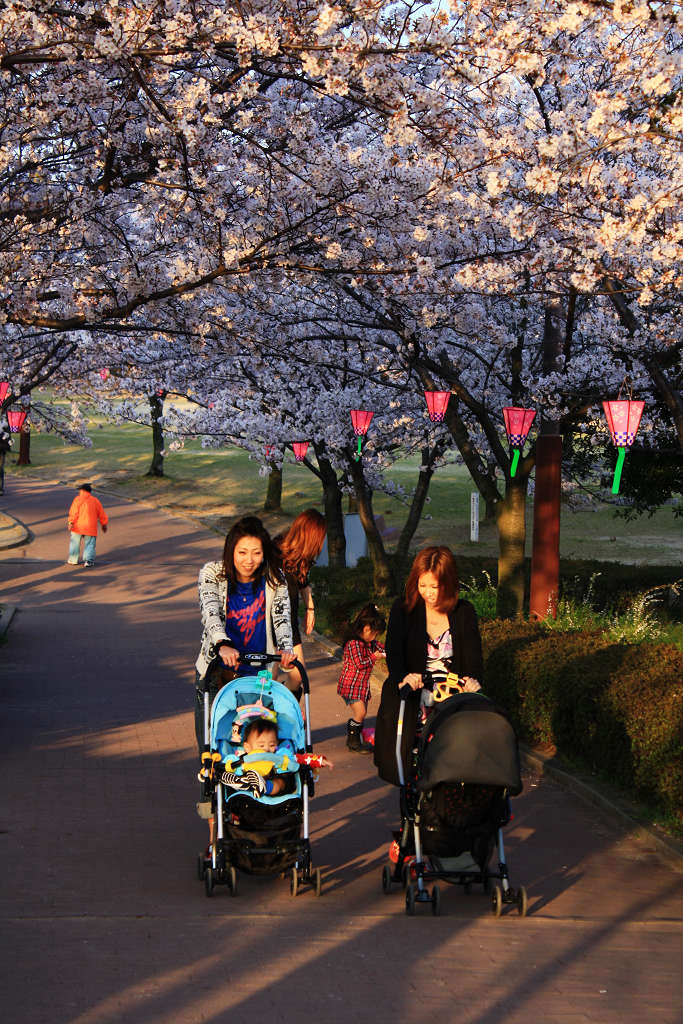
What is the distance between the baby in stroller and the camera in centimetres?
646

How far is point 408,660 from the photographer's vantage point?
6.97m

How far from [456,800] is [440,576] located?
1.26m

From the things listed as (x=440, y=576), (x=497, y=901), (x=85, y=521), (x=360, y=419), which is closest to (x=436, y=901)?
(x=497, y=901)

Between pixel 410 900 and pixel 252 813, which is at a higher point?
pixel 252 813

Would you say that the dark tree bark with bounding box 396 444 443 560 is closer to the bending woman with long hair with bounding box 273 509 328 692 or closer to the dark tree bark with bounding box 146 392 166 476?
the bending woman with long hair with bounding box 273 509 328 692

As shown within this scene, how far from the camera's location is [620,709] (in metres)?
8.72

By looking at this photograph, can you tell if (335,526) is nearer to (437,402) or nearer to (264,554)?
(437,402)

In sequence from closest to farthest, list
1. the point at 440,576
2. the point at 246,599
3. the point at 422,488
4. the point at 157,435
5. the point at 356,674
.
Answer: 1. the point at 440,576
2. the point at 246,599
3. the point at 356,674
4. the point at 422,488
5. the point at 157,435

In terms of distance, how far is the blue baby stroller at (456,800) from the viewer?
6.07m

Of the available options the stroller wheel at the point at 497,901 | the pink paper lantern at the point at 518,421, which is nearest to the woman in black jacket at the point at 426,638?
the stroller wheel at the point at 497,901

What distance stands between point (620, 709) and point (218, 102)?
19.0ft

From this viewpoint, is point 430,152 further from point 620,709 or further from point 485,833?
point 485,833

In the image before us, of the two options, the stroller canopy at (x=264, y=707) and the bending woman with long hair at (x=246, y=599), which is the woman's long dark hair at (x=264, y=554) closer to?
the bending woman with long hair at (x=246, y=599)

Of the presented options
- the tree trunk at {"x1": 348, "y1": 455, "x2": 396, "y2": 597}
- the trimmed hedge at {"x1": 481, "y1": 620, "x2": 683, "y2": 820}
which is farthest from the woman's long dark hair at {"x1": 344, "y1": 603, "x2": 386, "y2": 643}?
the tree trunk at {"x1": 348, "y1": 455, "x2": 396, "y2": 597}
